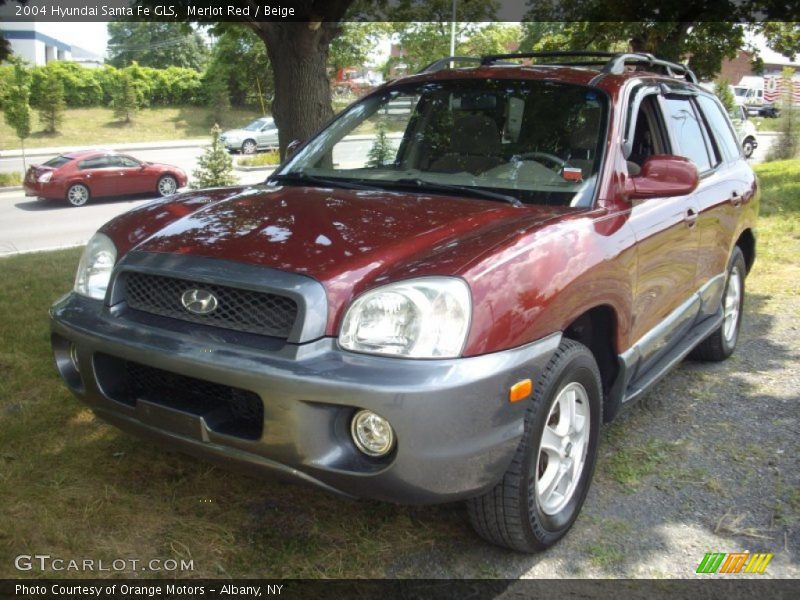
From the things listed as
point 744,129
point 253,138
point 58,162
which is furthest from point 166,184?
point 744,129

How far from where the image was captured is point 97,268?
3.12 metres

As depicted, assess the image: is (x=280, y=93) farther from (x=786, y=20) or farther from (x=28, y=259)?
(x=786, y=20)

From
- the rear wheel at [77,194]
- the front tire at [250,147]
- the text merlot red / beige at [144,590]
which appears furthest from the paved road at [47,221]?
the text merlot red / beige at [144,590]

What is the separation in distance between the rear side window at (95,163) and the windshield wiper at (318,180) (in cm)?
1994

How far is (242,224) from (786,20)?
49.0 ft

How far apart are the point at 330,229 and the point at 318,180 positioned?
3.20 ft

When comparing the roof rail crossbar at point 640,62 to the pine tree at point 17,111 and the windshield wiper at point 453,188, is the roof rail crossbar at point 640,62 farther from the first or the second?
the pine tree at point 17,111

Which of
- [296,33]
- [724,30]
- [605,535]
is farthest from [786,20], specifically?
[605,535]

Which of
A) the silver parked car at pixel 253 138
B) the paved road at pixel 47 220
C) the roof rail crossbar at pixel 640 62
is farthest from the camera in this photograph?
the silver parked car at pixel 253 138

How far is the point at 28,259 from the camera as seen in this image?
29.5 feet

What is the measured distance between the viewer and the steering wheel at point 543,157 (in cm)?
346

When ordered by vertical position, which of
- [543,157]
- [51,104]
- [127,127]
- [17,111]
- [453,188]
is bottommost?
[453,188]

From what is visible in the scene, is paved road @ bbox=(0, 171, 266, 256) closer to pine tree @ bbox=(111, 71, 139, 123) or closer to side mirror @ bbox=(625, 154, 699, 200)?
side mirror @ bbox=(625, 154, 699, 200)

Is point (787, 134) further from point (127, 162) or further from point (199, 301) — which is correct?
point (199, 301)
